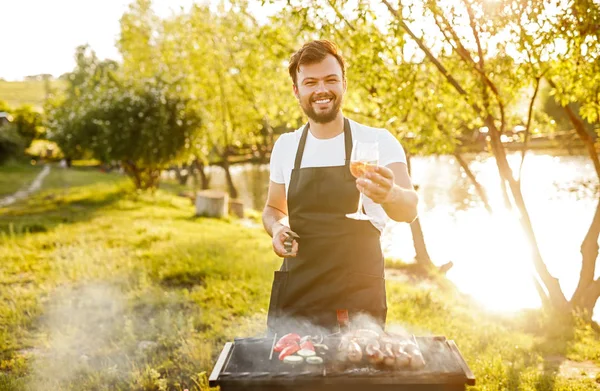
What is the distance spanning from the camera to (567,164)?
121 ft

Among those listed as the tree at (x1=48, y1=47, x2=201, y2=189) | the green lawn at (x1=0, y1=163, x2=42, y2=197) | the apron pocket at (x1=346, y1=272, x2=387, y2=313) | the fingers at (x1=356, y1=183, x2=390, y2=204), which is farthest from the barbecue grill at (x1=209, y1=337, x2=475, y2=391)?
the green lawn at (x1=0, y1=163, x2=42, y2=197)

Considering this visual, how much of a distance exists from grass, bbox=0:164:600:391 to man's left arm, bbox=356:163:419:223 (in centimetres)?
282

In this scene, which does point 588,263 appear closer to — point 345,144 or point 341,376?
point 345,144

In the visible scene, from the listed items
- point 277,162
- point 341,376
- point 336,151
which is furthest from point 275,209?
point 341,376

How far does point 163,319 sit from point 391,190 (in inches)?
194

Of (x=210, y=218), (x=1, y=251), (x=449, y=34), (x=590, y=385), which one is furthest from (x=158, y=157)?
(x=590, y=385)

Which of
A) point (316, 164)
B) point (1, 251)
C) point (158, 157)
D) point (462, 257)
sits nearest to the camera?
point (316, 164)

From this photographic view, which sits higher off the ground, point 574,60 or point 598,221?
point 574,60

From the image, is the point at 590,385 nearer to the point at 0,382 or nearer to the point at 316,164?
the point at 316,164

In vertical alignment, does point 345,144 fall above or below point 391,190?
above

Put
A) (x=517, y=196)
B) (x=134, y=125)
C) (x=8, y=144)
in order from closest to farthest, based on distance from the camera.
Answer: (x=517, y=196) → (x=134, y=125) → (x=8, y=144)

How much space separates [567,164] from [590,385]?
35.3 metres

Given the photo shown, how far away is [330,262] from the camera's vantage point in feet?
10.4

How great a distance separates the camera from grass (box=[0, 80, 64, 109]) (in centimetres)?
13262
